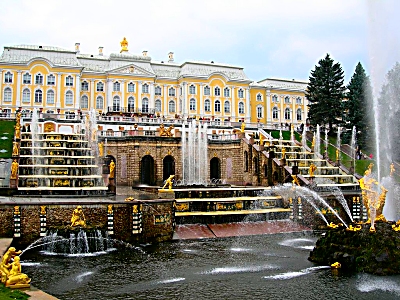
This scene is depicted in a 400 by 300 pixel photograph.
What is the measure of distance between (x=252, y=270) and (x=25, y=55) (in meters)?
60.6

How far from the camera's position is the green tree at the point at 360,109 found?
48969 millimetres

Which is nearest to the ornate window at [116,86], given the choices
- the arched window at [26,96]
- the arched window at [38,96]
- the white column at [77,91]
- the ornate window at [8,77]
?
the white column at [77,91]

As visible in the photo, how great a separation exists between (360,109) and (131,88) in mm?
36141

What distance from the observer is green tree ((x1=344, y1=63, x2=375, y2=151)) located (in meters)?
49.0

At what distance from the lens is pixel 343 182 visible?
34.0 m

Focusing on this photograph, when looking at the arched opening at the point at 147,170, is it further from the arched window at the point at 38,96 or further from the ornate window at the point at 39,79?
the ornate window at the point at 39,79

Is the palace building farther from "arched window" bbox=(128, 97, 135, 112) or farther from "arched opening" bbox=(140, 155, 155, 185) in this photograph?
"arched opening" bbox=(140, 155, 155, 185)

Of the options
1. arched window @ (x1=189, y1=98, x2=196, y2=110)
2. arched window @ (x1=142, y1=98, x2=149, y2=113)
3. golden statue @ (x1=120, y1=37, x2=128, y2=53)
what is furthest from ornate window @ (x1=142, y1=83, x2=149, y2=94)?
golden statue @ (x1=120, y1=37, x2=128, y2=53)

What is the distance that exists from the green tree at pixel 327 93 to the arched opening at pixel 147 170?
26.9 meters

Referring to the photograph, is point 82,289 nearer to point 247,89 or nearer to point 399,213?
point 399,213

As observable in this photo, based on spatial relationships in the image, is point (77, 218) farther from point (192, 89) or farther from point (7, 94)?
point (192, 89)

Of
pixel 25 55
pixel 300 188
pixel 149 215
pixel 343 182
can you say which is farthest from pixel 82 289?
pixel 25 55

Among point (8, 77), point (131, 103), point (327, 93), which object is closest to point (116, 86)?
point (131, 103)

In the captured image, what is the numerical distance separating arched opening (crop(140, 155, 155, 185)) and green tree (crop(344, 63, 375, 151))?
25.4 m
